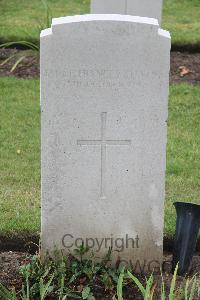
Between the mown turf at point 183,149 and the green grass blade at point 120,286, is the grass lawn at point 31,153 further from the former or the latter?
the green grass blade at point 120,286

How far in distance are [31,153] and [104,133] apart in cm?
256

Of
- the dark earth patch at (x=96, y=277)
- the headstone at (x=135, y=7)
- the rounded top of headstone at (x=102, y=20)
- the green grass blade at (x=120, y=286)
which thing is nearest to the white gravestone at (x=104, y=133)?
the rounded top of headstone at (x=102, y=20)

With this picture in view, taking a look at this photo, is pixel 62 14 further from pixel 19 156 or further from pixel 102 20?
pixel 102 20

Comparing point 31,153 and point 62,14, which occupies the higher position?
point 62,14

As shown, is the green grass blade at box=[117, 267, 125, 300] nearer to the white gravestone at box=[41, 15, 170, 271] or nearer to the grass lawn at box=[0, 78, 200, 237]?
the white gravestone at box=[41, 15, 170, 271]

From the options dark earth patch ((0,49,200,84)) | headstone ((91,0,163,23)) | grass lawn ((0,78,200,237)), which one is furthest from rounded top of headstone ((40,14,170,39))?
dark earth patch ((0,49,200,84))

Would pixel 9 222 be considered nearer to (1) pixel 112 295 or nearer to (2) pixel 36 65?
(1) pixel 112 295

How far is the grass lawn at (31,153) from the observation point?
214 inches

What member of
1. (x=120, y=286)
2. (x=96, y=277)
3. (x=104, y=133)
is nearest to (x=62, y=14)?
(x=104, y=133)

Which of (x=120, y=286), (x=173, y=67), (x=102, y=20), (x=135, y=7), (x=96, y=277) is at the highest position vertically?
(x=102, y=20)

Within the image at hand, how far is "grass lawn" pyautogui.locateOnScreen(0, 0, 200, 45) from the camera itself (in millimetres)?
10281

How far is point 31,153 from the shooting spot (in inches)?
267

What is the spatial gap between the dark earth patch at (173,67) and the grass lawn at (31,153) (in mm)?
389

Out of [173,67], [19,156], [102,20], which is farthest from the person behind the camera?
[173,67]
